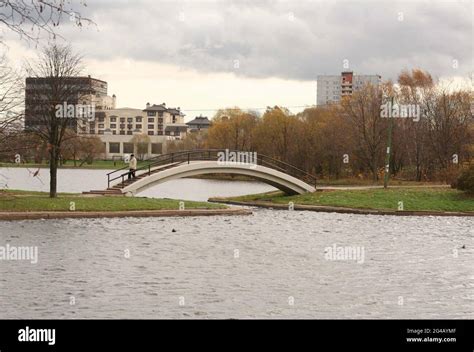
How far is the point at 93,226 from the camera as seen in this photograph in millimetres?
28438

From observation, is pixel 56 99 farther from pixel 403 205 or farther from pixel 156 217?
pixel 403 205

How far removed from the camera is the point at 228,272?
774 inches

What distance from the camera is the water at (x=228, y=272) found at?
50.1ft

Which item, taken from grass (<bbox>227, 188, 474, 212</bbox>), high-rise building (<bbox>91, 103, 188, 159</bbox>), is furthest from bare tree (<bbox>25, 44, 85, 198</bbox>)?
high-rise building (<bbox>91, 103, 188, 159</bbox>)

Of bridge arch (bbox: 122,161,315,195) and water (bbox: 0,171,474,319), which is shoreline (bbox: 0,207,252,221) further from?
bridge arch (bbox: 122,161,315,195)

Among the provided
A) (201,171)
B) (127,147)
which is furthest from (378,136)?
(127,147)

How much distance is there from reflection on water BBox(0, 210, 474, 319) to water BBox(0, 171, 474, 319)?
32 mm

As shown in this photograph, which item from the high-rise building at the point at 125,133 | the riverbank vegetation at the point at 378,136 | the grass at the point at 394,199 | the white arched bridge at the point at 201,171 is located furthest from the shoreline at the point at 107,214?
the high-rise building at the point at 125,133

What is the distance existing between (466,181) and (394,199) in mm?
4323

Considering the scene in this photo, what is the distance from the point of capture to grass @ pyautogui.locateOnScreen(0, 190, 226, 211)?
3097cm

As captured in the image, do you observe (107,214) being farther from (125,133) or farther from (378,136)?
(125,133)

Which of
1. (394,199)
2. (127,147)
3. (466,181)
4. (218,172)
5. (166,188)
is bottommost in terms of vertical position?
(394,199)

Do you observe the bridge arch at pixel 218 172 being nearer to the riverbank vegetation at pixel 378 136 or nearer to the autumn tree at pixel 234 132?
the riverbank vegetation at pixel 378 136
